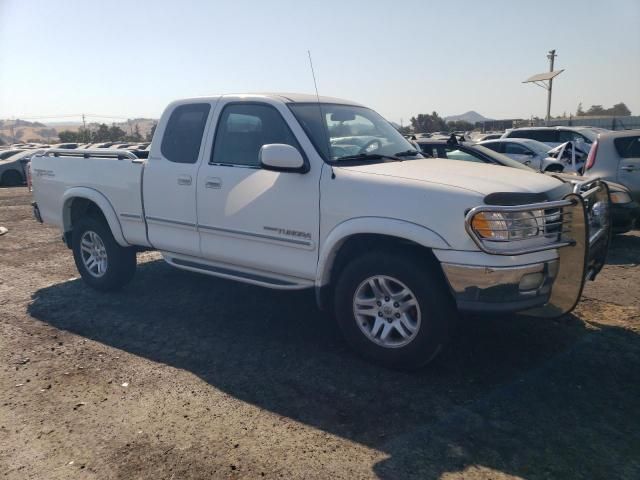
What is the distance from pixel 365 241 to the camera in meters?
4.29

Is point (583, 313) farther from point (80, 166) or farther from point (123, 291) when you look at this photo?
point (80, 166)

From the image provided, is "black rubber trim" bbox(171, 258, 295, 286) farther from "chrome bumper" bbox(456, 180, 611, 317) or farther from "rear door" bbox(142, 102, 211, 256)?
"chrome bumper" bbox(456, 180, 611, 317)

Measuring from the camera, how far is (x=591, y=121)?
37938mm

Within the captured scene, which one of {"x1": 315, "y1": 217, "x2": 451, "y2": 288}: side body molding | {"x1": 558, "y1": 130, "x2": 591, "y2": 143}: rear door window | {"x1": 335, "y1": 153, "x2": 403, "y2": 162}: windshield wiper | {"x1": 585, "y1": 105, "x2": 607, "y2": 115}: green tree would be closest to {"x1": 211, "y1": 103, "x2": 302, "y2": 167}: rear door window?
{"x1": 335, "y1": 153, "x2": 403, "y2": 162}: windshield wiper

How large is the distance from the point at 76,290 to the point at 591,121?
38.9m

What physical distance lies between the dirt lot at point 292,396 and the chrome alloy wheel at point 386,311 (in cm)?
28

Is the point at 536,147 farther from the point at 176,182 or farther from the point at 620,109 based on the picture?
the point at 620,109

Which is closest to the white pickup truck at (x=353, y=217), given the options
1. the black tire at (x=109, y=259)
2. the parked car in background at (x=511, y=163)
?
the black tire at (x=109, y=259)

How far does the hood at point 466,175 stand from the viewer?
3857 millimetres

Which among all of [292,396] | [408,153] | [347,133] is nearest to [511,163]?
[408,153]

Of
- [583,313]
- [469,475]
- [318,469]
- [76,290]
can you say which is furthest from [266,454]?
[76,290]

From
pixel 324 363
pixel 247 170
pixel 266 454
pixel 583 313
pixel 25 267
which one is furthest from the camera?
pixel 25 267

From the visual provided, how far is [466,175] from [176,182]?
266 centimetres

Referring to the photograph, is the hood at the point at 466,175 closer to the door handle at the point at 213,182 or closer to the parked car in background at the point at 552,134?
the door handle at the point at 213,182
